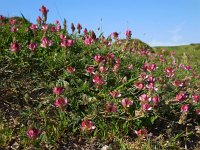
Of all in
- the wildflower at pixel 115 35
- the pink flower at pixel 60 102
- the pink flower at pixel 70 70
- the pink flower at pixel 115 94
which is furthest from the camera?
the wildflower at pixel 115 35

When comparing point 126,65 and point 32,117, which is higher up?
point 126,65

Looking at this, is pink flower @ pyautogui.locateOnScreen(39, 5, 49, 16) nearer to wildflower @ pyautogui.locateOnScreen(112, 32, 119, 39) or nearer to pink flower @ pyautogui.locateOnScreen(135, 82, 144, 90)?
wildflower @ pyautogui.locateOnScreen(112, 32, 119, 39)

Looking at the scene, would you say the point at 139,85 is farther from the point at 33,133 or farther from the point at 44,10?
the point at 44,10

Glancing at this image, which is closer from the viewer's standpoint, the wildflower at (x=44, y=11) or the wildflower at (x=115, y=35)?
the wildflower at (x=44, y=11)

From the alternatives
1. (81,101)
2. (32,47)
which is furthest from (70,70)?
(32,47)

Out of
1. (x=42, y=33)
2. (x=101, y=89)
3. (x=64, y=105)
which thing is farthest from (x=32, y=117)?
(x=42, y=33)

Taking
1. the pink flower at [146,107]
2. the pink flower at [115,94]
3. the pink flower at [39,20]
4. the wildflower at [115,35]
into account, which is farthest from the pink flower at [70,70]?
the wildflower at [115,35]

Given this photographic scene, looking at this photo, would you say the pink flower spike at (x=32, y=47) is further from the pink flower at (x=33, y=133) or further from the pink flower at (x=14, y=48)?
the pink flower at (x=33, y=133)

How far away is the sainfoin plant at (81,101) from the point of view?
16.5 feet

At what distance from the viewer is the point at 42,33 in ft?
23.7

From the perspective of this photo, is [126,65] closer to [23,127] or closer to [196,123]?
[196,123]

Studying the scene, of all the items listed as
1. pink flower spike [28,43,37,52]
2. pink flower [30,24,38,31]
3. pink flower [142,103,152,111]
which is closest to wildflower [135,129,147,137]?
pink flower [142,103,152,111]

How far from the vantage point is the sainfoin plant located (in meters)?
5.04

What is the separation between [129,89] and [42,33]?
2248 millimetres
